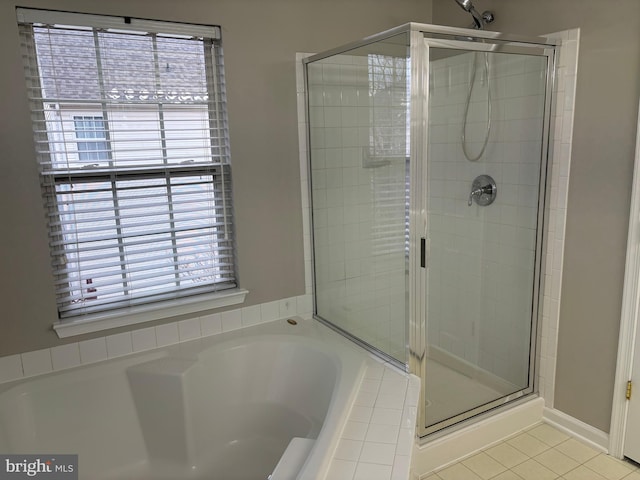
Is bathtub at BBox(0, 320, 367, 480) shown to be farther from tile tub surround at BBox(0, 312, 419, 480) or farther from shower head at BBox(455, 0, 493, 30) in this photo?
shower head at BBox(455, 0, 493, 30)

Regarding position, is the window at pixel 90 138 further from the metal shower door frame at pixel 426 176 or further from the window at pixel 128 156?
the metal shower door frame at pixel 426 176

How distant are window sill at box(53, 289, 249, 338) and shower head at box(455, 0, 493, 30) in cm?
176

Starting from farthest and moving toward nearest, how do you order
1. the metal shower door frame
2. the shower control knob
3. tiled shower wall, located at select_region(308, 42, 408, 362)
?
1. the shower control knob
2. tiled shower wall, located at select_region(308, 42, 408, 362)
3. the metal shower door frame

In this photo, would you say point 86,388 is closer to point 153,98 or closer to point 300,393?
point 300,393

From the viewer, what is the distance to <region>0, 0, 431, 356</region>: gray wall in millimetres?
2098

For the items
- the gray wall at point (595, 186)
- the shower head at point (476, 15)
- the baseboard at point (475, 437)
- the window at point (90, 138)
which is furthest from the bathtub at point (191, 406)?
the shower head at point (476, 15)

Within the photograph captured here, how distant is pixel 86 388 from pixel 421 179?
1.72m

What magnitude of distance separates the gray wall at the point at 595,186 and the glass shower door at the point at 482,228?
0.56ft

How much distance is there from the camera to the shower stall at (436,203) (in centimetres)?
216

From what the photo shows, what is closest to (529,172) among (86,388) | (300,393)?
(300,393)

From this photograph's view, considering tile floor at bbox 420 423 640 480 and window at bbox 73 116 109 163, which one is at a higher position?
window at bbox 73 116 109 163

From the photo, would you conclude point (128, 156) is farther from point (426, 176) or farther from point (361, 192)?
point (426, 176)

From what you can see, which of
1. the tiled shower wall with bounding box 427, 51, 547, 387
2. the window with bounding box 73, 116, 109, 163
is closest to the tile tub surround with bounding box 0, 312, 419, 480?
the tiled shower wall with bounding box 427, 51, 547, 387

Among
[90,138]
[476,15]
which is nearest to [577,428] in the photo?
[476,15]
